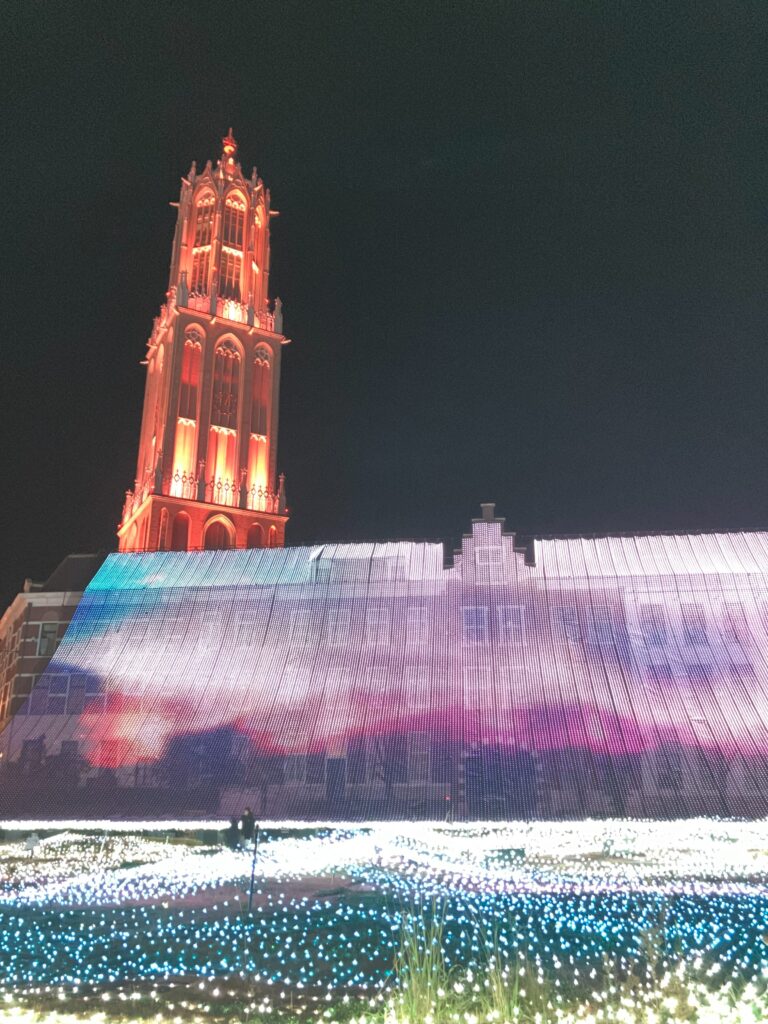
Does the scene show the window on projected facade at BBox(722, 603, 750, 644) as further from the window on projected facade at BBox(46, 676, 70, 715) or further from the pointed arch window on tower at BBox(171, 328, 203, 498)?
the pointed arch window on tower at BBox(171, 328, 203, 498)

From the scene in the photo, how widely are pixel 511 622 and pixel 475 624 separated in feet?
4.07

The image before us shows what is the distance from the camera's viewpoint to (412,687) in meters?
26.8

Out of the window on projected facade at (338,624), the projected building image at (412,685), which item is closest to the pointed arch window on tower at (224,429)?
the projected building image at (412,685)

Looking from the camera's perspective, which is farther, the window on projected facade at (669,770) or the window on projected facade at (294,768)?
the window on projected facade at (294,768)

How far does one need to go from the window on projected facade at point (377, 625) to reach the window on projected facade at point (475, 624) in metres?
2.77

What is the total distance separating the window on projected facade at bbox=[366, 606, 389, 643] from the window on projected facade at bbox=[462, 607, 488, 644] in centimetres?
277

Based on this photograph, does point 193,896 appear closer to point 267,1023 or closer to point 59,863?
point 59,863

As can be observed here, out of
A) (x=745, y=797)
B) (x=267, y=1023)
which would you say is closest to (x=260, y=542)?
(x=745, y=797)

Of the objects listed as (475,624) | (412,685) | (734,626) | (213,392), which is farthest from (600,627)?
(213,392)

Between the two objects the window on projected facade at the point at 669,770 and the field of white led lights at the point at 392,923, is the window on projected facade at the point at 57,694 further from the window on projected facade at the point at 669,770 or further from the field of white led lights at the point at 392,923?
the window on projected facade at the point at 669,770

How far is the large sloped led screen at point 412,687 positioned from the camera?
23188 mm

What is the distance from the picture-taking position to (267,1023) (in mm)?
8602

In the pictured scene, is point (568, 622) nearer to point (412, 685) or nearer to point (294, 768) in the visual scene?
point (412, 685)

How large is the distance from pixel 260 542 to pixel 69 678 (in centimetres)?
2514
